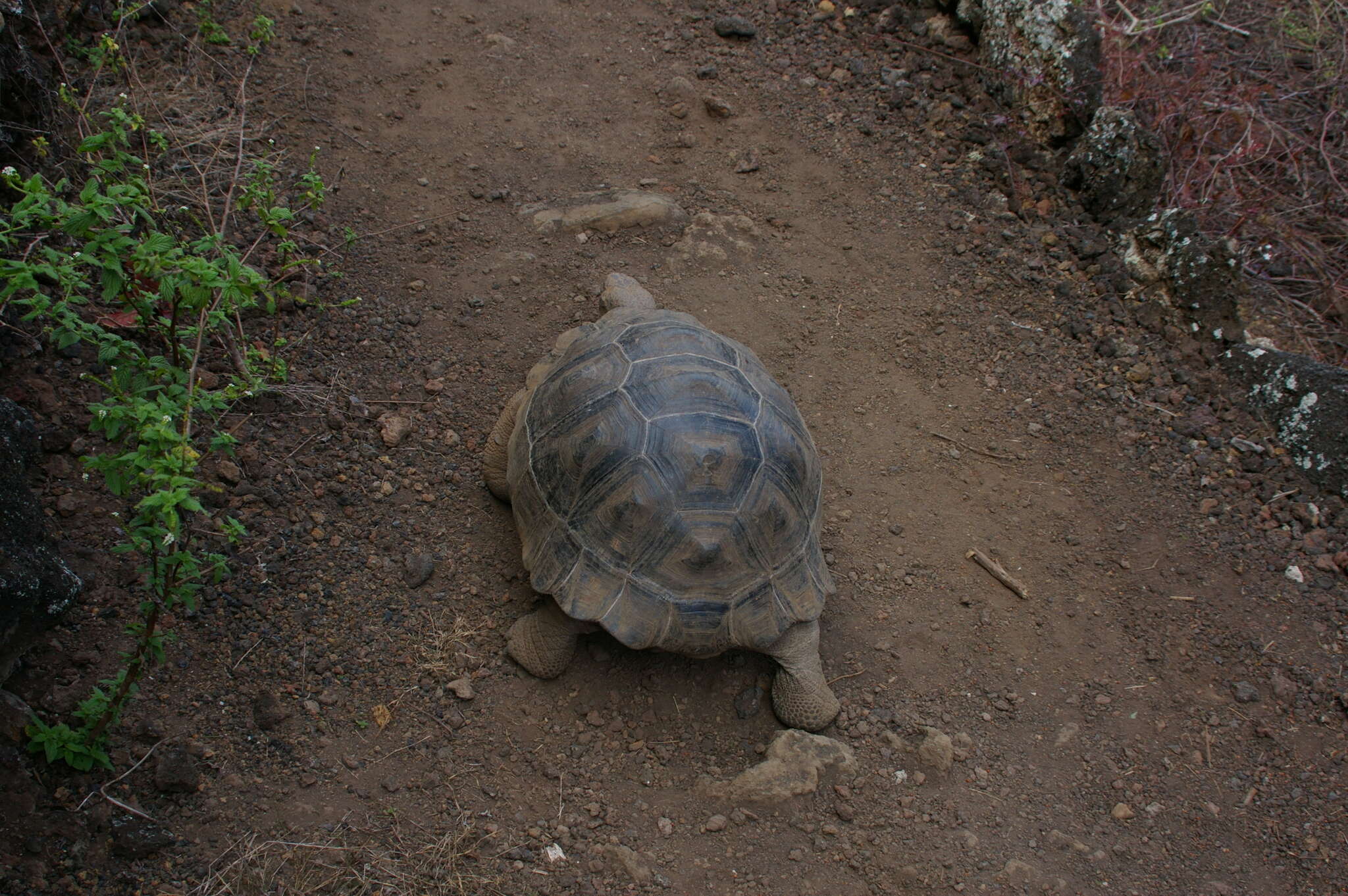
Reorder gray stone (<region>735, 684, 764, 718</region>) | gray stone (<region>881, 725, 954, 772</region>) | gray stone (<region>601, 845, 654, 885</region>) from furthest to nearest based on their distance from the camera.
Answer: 1. gray stone (<region>735, 684, 764, 718</region>)
2. gray stone (<region>881, 725, 954, 772</region>)
3. gray stone (<region>601, 845, 654, 885</region>)

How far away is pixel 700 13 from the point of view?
6.27m

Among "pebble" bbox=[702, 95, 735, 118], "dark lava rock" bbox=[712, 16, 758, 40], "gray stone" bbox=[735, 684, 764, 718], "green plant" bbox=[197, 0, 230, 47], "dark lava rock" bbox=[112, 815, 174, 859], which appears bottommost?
"gray stone" bbox=[735, 684, 764, 718]

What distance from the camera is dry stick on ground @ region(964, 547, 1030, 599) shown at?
145 inches

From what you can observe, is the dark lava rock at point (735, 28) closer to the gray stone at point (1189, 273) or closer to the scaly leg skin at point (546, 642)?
the gray stone at point (1189, 273)

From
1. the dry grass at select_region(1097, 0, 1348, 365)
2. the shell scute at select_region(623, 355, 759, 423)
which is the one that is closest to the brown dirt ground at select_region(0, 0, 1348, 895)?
the dry grass at select_region(1097, 0, 1348, 365)

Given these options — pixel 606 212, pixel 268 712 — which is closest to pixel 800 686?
pixel 268 712

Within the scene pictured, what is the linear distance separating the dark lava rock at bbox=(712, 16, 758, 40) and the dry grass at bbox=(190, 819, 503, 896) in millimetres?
5396

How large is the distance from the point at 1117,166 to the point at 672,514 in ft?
11.9

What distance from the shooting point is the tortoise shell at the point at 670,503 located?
3.02 meters

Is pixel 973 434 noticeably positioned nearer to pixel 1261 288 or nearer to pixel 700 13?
pixel 1261 288

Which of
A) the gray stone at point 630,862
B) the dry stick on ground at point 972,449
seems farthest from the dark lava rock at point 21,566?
the dry stick on ground at point 972,449

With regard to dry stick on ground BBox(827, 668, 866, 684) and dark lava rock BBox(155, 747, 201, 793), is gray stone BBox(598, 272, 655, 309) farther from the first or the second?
dark lava rock BBox(155, 747, 201, 793)

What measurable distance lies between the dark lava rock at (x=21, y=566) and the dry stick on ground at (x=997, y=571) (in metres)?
3.30

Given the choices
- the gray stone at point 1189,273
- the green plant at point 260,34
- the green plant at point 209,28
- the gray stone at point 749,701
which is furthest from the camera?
the green plant at point 209,28
